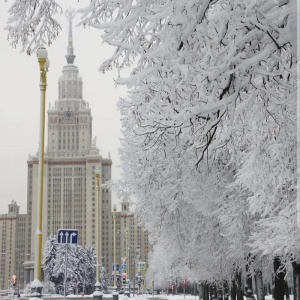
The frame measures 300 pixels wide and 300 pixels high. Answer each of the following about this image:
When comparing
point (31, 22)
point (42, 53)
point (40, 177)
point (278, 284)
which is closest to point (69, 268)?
point (278, 284)

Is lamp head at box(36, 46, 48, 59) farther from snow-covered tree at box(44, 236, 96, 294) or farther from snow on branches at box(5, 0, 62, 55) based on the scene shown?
snow-covered tree at box(44, 236, 96, 294)

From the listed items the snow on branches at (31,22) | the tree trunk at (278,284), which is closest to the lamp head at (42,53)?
the snow on branches at (31,22)

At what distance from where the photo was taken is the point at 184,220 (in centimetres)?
2455

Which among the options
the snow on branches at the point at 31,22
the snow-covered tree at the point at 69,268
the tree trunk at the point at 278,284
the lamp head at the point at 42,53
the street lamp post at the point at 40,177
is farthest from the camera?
the snow-covered tree at the point at 69,268

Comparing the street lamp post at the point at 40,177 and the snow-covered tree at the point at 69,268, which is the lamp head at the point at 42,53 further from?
the snow-covered tree at the point at 69,268

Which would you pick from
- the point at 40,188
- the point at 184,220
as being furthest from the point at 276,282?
the point at 40,188

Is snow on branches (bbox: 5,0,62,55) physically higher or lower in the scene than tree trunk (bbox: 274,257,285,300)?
higher

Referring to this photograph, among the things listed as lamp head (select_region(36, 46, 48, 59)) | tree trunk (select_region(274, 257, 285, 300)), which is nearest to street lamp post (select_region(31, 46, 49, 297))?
lamp head (select_region(36, 46, 48, 59))

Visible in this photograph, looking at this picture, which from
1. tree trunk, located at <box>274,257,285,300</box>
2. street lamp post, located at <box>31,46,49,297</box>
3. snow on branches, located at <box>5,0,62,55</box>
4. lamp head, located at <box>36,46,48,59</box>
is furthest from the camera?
tree trunk, located at <box>274,257,285,300</box>

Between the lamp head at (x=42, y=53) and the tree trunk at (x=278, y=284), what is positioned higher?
the lamp head at (x=42, y=53)

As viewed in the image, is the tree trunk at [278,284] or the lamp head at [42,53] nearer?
the lamp head at [42,53]

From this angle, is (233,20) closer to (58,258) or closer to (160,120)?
(160,120)

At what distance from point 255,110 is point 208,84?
132 centimetres

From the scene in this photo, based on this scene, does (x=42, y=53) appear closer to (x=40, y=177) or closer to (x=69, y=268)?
(x=40, y=177)
